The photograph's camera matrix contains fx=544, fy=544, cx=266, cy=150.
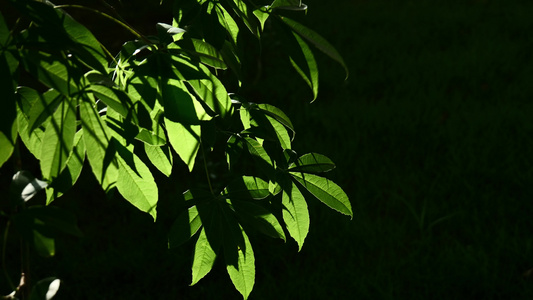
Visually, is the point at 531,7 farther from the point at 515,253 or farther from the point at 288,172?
the point at 288,172

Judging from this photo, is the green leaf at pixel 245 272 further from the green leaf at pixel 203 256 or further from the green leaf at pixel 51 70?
the green leaf at pixel 51 70

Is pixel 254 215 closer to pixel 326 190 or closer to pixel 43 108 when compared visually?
pixel 326 190

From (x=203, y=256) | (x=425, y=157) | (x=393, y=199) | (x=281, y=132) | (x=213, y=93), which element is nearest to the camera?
(x=213, y=93)

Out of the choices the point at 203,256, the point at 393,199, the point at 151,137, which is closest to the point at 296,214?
the point at 203,256

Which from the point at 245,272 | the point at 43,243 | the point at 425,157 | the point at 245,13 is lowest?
the point at 425,157

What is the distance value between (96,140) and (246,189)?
33cm

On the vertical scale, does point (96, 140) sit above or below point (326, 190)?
above

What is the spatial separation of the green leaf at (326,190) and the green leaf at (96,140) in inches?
14.8

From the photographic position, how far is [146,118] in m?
0.67

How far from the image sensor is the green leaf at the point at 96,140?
0.58 meters

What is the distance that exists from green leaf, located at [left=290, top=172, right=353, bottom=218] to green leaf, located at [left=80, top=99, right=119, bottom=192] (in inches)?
14.8

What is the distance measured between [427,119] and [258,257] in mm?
1480

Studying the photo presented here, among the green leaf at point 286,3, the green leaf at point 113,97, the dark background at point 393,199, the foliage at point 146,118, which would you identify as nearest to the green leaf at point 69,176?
the foliage at point 146,118

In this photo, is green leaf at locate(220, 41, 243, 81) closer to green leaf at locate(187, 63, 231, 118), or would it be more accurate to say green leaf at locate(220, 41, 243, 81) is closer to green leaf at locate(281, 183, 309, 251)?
green leaf at locate(187, 63, 231, 118)
